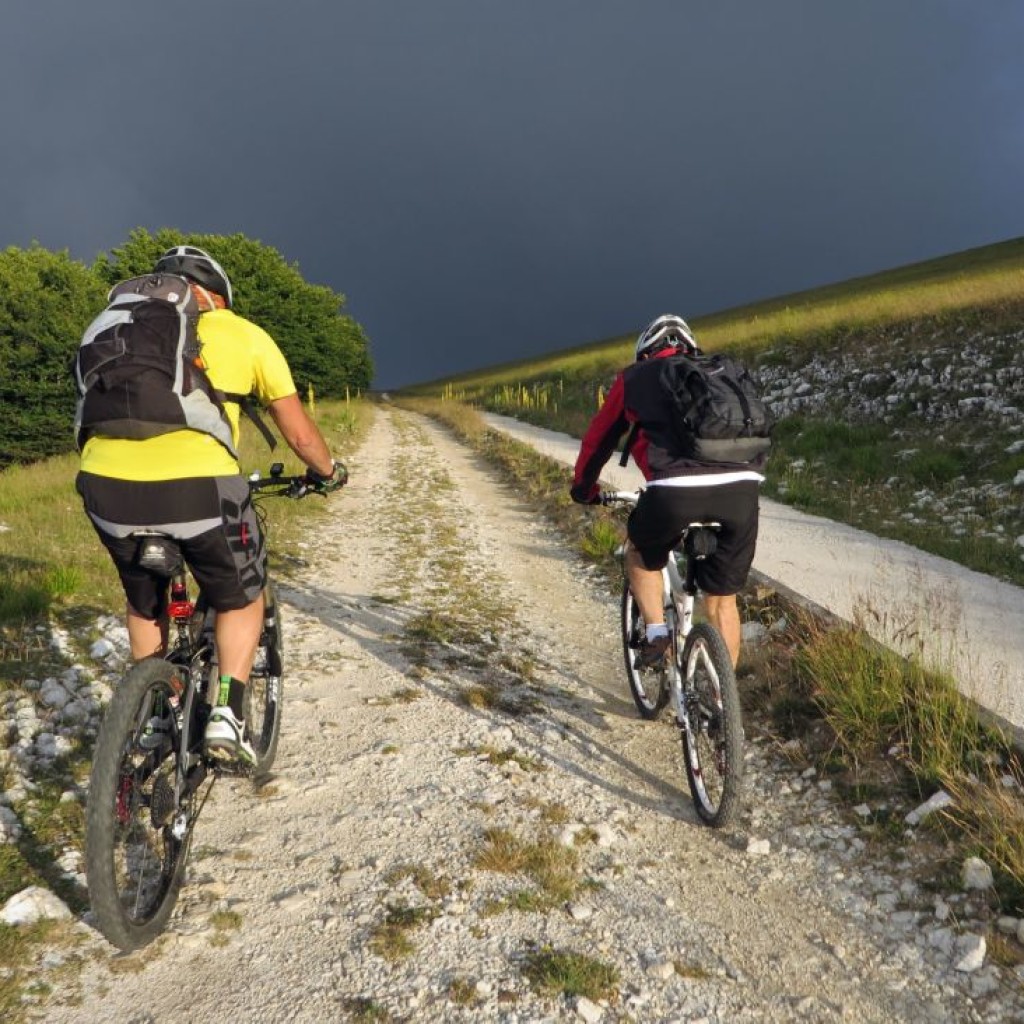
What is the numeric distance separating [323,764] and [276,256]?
4632 cm

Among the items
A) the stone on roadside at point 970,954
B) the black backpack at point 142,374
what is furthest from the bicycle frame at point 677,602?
the black backpack at point 142,374

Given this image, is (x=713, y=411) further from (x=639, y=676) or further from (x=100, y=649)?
(x=100, y=649)

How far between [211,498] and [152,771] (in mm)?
1134

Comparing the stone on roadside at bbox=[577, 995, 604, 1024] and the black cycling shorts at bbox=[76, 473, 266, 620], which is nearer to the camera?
the stone on roadside at bbox=[577, 995, 604, 1024]

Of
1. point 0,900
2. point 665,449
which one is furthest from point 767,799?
point 0,900

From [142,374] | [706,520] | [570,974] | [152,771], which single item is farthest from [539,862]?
[142,374]

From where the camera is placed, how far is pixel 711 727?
3545 mm

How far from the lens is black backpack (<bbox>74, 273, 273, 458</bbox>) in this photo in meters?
2.56

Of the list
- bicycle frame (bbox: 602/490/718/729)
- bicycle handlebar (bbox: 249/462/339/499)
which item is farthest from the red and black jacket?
bicycle handlebar (bbox: 249/462/339/499)

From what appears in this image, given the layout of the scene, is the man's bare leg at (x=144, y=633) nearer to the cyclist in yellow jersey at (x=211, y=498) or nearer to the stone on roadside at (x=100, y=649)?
the cyclist in yellow jersey at (x=211, y=498)

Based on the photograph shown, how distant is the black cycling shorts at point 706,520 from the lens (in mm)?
3461

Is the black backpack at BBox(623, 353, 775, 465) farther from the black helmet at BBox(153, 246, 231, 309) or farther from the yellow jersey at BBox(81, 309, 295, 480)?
the black helmet at BBox(153, 246, 231, 309)

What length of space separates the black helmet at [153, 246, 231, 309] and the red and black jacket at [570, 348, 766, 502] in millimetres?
1925

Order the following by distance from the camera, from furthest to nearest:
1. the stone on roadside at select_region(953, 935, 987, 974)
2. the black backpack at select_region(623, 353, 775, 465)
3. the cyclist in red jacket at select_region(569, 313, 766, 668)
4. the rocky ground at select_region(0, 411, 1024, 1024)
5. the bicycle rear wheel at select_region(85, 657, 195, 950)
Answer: the cyclist in red jacket at select_region(569, 313, 766, 668) < the black backpack at select_region(623, 353, 775, 465) < the stone on roadside at select_region(953, 935, 987, 974) < the rocky ground at select_region(0, 411, 1024, 1024) < the bicycle rear wheel at select_region(85, 657, 195, 950)
